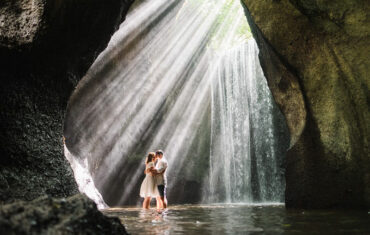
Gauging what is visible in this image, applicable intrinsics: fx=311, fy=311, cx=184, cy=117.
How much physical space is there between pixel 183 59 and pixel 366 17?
55.4 feet

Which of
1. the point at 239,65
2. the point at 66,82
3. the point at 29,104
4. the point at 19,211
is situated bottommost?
the point at 19,211

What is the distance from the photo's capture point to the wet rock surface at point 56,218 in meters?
1.58

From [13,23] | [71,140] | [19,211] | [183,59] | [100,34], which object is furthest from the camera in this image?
[183,59]

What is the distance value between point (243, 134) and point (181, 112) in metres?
6.21

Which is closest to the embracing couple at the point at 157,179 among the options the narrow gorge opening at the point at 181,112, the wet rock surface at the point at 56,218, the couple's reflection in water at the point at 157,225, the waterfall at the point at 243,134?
the couple's reflection in water at the point at 157,225

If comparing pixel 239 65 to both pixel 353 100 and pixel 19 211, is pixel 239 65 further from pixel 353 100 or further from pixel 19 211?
pixel 19 211

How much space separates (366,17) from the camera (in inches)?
225

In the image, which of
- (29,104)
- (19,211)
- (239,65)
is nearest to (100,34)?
(29,104)

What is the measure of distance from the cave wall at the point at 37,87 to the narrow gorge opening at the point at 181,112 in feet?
24.9

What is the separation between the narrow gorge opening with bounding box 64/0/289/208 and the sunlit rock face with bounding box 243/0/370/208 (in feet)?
22.5

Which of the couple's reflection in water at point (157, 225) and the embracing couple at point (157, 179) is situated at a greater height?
the embracing couple at point (157, 179)

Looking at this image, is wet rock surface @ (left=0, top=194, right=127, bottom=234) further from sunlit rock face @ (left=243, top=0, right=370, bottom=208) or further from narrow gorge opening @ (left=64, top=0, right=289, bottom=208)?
narrow gorge opening @ (left=64, top=0, right=289, bottom=208)

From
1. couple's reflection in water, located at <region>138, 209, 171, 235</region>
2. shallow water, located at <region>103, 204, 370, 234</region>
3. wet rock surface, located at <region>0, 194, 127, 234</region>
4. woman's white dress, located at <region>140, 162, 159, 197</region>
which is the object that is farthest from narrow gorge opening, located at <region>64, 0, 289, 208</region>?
wet rock surface, located at <region>0, 194, 127, 234</region>

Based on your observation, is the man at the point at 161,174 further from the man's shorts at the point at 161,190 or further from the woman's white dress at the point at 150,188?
the woman's white dress at the point at 150,188
